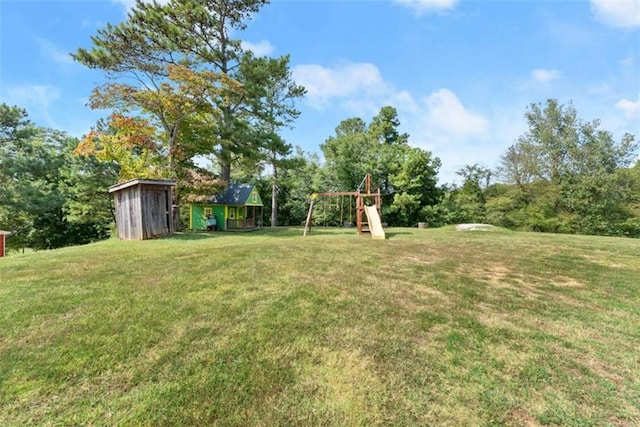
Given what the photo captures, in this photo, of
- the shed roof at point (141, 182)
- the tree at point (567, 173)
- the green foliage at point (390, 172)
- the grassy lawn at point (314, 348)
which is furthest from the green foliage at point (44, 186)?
the tree at point (567, 173)

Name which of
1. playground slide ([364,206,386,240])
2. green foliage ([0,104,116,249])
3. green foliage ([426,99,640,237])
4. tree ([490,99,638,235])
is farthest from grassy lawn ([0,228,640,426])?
tree ([490,99,638,235])

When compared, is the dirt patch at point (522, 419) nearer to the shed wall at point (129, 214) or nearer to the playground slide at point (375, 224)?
the playground slide at point (375, 224)

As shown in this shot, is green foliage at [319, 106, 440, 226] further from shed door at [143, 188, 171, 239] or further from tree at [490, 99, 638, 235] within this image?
shed door at [143, 188, 171, 239]

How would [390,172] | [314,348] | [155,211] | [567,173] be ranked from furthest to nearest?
[390,172] < [567,173] < [155,211] < [314,348]

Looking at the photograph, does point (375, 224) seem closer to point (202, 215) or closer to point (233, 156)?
point (202, 215)

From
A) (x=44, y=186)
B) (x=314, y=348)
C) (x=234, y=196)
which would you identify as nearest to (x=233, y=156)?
(x=234, y=196)

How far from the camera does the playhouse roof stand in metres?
15.7

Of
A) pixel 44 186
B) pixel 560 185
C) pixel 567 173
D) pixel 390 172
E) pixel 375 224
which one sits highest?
pixel 390 172

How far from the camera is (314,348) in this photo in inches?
102

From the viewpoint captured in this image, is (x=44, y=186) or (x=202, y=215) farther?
(x=44, y=186)

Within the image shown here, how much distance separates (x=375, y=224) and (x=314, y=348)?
922 cm

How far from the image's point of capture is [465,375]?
88.5 inches

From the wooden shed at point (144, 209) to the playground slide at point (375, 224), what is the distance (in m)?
7.60

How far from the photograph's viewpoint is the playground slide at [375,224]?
10.4 metres
